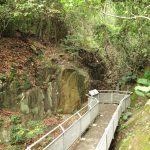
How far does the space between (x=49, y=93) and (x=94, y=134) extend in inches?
170

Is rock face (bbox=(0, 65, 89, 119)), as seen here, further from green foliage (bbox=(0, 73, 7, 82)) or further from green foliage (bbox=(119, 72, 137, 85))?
green foliage (bbox=(119, 72, 137, 85))

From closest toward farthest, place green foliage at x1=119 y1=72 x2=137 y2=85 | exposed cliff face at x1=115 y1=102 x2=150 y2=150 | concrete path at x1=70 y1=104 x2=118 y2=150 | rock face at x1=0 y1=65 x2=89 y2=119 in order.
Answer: exposed cliff face at x1=115 y1=102 x2=150 y2=150 < concrete path at x1=70 y1=104 x2=118 y2=150 < rock face at x1=0 y1=65 x2=89 y2=119 < green foliage at x1=119 y1=72 x2=137 y2=85

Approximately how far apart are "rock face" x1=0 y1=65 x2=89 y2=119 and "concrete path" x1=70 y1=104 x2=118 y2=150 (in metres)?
1.87

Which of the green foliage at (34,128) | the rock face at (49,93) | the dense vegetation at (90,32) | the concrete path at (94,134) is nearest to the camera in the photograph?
the concrete path at (94,134)

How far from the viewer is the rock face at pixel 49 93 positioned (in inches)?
511

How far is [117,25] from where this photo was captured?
74.1 ft

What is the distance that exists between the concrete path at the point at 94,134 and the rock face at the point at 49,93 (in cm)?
187

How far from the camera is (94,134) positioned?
38.7ft

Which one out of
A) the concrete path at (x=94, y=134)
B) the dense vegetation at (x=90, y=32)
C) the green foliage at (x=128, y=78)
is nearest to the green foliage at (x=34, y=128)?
the concrete path at (x=94, y=134)

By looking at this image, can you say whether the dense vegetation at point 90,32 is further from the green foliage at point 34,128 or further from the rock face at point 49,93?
the green foliage at point 34,128

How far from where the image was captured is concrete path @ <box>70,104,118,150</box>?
1017 centimetres

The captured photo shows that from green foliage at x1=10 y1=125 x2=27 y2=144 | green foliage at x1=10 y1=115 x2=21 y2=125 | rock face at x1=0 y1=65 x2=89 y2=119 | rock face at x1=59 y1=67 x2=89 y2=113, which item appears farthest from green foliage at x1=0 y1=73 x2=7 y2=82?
rock face at x1=59 y1=67 x2=89 y2=113

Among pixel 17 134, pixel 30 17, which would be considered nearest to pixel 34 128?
pixel 17 134

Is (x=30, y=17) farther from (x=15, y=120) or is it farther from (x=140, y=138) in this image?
(x=140, y=138)
